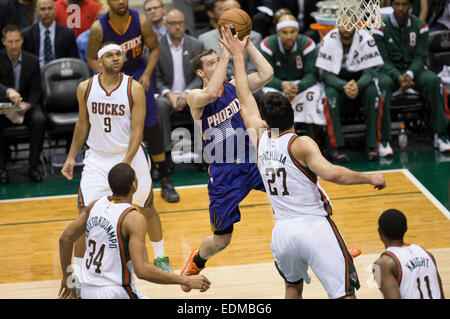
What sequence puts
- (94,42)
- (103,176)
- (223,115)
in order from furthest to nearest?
(94,42)
(103,176)
(223,115)

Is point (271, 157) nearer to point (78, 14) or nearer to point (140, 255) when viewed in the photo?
point (140, 255)

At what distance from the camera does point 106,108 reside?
19.1 feet

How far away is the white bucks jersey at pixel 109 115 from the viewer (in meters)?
5.84

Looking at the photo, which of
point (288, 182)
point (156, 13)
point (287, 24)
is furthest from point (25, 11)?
point (288, 182)

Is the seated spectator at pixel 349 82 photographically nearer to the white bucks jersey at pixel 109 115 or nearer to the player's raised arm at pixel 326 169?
the white bucks jersey at pixel 109 115

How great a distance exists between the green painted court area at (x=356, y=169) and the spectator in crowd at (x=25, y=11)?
228cm

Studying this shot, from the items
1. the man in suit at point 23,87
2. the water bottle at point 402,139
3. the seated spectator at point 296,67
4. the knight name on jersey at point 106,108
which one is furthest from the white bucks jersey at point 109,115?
the water bottle at point 402,139

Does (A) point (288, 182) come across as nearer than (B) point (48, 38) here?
Yes

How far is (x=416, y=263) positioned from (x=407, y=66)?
18.8ft

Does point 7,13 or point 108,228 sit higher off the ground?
point 108,228

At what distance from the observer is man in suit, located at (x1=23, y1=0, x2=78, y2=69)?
8.90 metres

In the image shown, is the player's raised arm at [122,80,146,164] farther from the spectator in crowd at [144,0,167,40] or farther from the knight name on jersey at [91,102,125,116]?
the spectator in crowd at [144,0,167,40]
